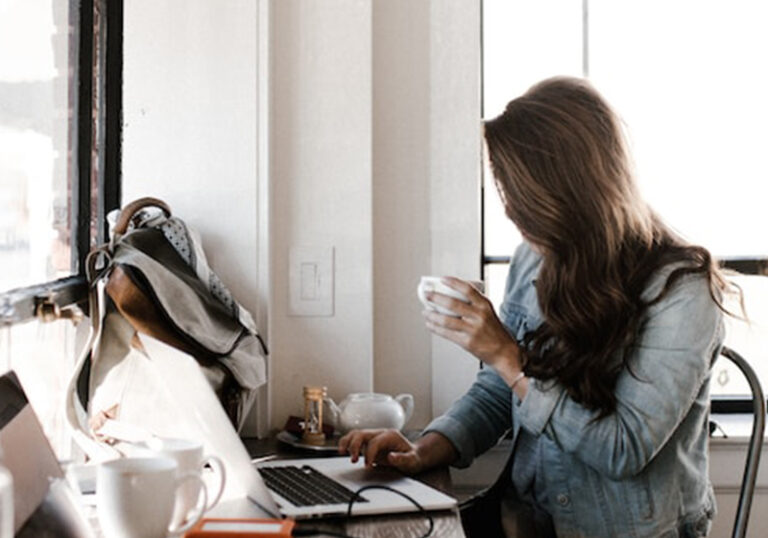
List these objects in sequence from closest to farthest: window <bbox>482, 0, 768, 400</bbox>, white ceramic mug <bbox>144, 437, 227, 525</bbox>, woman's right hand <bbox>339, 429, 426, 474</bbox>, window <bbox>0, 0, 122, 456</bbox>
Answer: white ceramic mug <bbox>144, 437, 227, 525</bbox> < window <bbox>0, 0, 122, 456</bbox> < woman's right hand <bbox>339, 429, 426, 474</bbox> < window <bbox>482, 0, 768, 400</bbox>

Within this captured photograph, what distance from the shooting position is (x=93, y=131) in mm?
2111

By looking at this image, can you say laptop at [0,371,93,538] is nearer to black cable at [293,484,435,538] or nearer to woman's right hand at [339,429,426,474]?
black cable at [293,484,435,538]

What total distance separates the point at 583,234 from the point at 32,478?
3.27ft

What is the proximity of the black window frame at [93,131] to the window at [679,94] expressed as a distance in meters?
0.85

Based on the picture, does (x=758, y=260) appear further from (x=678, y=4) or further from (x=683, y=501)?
(x=683, y=501)

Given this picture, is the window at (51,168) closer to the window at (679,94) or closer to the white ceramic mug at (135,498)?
the white ceramic mug at (135,498)

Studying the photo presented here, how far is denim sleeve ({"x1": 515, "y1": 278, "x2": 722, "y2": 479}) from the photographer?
1.69 meters

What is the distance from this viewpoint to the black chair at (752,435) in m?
1.83

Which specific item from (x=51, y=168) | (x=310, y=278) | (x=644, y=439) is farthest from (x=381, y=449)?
(x=51, y=168)

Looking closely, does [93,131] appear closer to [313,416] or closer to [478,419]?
[313,416]

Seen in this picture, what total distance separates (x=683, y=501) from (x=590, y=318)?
1.15ft

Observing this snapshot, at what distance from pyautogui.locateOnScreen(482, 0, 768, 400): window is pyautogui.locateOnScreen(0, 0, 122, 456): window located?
2.88ft

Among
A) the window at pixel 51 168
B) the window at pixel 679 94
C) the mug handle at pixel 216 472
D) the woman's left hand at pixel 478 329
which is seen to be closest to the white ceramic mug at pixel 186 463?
the mug handle at pixel 216 472

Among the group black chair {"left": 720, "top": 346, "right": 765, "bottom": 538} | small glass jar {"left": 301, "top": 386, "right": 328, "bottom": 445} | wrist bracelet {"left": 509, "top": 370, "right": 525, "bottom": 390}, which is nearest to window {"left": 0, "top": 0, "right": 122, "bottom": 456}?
small glass jar {"left": 301, "top": 386, "right": 328, "bottom": 445}
